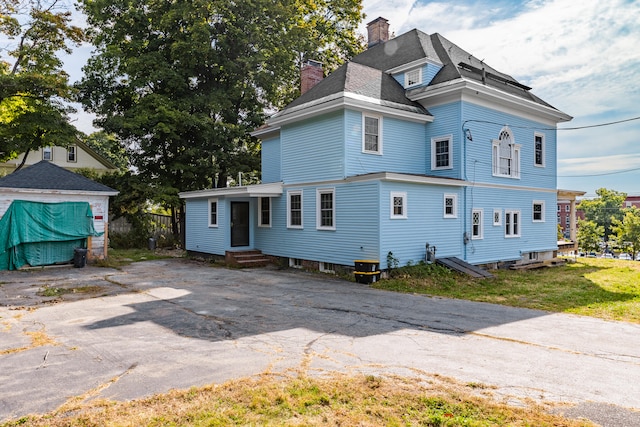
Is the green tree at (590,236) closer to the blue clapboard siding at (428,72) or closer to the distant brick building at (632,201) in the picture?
the distant brick building at (632,201)

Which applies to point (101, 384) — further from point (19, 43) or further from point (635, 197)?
point (635, 197)

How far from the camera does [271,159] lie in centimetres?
2075

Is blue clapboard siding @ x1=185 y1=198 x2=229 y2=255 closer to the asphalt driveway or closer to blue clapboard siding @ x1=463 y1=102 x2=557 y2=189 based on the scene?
the asphalt driveway

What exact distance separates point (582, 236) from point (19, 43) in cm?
7952

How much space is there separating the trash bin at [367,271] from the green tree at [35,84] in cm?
1824

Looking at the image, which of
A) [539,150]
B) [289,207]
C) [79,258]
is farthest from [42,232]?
[539,150]

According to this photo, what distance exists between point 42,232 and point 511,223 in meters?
19.5

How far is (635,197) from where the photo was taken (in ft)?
302

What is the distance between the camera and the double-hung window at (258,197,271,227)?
18547 mm

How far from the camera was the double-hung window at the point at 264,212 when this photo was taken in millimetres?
18547

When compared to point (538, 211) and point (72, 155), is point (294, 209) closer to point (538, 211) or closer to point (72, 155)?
point (538, 211)

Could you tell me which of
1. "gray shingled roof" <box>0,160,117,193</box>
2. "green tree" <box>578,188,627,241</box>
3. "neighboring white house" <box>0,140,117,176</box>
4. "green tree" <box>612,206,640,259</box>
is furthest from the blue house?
"green tree" <box>578,188,627,241</box>

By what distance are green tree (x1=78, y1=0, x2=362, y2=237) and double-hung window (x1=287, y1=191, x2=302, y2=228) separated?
8.73m

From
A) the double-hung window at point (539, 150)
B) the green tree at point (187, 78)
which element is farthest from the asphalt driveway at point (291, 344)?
the green tree at point (187, 78)
